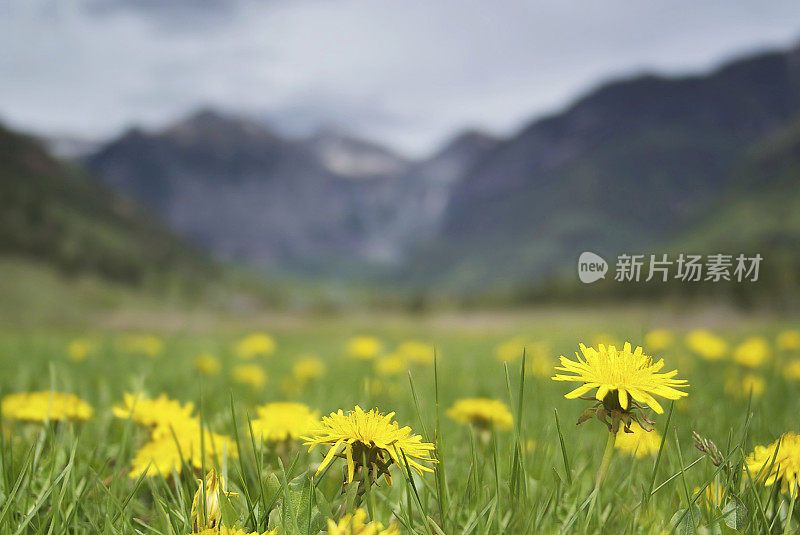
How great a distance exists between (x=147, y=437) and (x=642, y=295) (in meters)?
31.5

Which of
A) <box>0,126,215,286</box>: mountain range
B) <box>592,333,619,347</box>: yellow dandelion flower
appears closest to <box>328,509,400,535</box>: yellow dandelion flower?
<box>592,333,619,347</box>: yellow dandelion flower

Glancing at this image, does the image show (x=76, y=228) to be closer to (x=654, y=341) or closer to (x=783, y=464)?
(x=654, y=341)

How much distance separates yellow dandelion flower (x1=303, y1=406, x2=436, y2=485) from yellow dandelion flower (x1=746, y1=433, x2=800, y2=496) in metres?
0.79

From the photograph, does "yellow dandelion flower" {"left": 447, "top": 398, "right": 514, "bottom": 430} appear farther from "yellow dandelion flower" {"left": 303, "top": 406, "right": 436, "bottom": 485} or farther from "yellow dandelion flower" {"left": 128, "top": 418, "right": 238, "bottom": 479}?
"yellow dandelion flower" {"left": 303, "top": 406, "right": 436, "bottom": 485}

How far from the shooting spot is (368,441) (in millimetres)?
932

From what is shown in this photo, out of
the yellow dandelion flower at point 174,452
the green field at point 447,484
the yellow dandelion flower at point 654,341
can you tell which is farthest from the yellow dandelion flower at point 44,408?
the yellow dandelion flower at point 654,341

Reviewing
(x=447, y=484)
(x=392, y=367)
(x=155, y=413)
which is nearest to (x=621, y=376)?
(x=447, y=484)

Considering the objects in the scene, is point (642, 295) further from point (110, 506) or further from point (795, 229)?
point (795, 229)

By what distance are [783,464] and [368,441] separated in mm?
948

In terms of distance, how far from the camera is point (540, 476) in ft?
4.79

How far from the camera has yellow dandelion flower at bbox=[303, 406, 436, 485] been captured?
918 millimetres

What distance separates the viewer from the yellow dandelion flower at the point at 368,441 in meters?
0.92

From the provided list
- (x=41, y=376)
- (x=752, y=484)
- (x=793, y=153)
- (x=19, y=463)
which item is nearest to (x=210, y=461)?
(x=19, y=463)

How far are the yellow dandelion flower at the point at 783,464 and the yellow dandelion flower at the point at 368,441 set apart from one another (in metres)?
0.79
